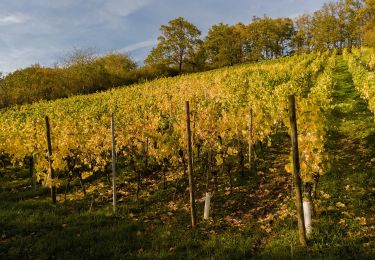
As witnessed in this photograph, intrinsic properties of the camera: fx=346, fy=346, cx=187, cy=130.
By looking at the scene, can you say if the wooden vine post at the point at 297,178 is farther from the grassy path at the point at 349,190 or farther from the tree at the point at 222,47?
the tree at the point at 222,47

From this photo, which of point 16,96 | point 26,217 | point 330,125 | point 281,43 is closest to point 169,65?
point 16,96

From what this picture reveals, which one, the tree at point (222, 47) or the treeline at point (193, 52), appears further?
the tree at point (222, 47)

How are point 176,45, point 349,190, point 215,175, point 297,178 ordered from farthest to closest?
point 176,45 < point 215,175 < point 349,190 < point 297,178

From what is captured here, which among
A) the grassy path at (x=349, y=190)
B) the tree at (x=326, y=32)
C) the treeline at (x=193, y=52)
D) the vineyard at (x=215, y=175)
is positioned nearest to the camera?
the grassy path at (x=349, y=190)

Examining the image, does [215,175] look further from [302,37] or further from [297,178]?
[302,37]

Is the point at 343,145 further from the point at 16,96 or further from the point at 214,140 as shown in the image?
the point at 16,96

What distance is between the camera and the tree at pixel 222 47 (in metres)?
72.9

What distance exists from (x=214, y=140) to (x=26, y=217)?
5.86m

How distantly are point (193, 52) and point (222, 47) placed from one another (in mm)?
11474

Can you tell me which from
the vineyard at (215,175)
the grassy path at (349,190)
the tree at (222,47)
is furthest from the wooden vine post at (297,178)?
the tree at (222,47)

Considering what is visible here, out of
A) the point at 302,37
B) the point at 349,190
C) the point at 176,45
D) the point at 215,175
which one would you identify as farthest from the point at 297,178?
the point at 302,37

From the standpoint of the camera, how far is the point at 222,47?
73438mm

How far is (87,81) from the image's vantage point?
4997 centimetres

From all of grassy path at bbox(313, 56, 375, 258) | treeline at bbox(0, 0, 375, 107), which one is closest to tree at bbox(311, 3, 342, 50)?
treeline at bbox(0, 0, 375, 107)
